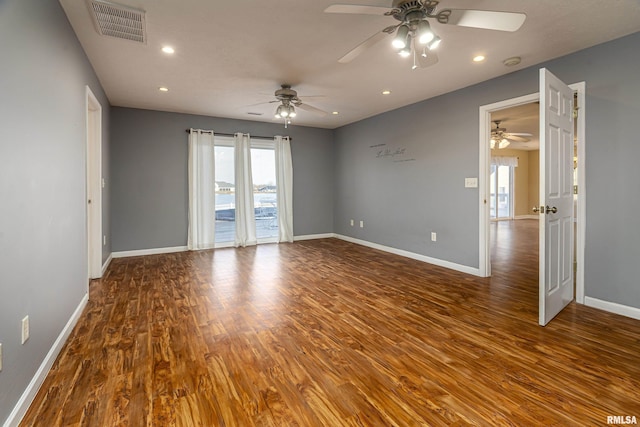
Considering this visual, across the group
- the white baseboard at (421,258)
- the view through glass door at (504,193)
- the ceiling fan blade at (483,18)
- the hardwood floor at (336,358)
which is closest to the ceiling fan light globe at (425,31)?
the ceiling fan blade at (483,18)

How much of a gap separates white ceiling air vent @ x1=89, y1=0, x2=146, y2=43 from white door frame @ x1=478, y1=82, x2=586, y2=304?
12.8 feet

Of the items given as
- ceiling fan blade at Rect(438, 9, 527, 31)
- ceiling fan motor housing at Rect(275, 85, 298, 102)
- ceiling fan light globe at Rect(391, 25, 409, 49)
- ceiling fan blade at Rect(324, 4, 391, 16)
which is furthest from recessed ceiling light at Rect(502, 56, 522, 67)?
ceiling fan motor housing at Rect(275, 85, 298, 102)

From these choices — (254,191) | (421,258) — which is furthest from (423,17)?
(254,191)

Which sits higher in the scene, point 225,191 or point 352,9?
point 352,9

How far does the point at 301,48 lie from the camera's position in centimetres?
307

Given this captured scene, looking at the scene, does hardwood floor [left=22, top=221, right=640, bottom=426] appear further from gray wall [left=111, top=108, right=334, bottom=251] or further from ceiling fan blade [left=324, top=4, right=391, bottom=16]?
ceiling fan blade [left=324, top=4, right=391, bottom=16]

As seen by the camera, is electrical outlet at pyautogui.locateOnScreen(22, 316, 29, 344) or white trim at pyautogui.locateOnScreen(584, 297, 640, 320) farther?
white trim at pyautogui.locateOnScreen(584, 297, 640, 320)

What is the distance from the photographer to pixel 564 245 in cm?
295

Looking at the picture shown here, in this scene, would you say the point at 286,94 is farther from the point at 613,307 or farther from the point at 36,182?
the point at 613,307

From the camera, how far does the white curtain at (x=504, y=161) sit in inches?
416

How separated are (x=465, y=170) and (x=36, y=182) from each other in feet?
14.7

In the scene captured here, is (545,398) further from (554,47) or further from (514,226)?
(514,226)

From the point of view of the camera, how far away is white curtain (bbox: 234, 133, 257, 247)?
6215 mm

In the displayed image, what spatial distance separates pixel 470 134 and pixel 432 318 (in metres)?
2.68
